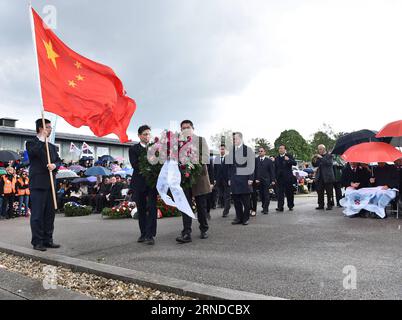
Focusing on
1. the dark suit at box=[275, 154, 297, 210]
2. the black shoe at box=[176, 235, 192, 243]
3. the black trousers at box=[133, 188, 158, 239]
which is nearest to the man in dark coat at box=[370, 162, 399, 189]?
the dark suit at box=[275, 154, 297, 210]

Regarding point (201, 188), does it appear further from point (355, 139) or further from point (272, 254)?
point (355, 139)

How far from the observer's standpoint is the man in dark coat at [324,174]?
1178cm

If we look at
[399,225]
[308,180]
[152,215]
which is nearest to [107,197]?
[152,215]

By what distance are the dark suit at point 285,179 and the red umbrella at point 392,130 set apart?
10.6ft

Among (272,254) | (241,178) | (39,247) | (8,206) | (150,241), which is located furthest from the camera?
(8,206)

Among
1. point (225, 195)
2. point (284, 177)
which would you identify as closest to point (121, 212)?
point (225, 195)

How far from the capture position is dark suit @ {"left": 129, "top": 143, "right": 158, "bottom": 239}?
661 centimetres

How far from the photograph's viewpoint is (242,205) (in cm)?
885

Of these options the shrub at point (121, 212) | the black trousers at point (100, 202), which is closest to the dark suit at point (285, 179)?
the shrub at point (121, 212)

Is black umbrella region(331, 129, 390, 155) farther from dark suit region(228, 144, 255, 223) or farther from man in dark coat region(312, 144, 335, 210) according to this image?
dark suit region(228, 144, 255, 223)

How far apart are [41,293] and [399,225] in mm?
7275

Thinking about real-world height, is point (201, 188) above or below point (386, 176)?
below

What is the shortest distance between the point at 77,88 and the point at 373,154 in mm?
6974

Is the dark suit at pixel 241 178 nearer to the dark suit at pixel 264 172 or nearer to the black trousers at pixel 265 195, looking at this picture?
the black trousers at pixel 265 195
